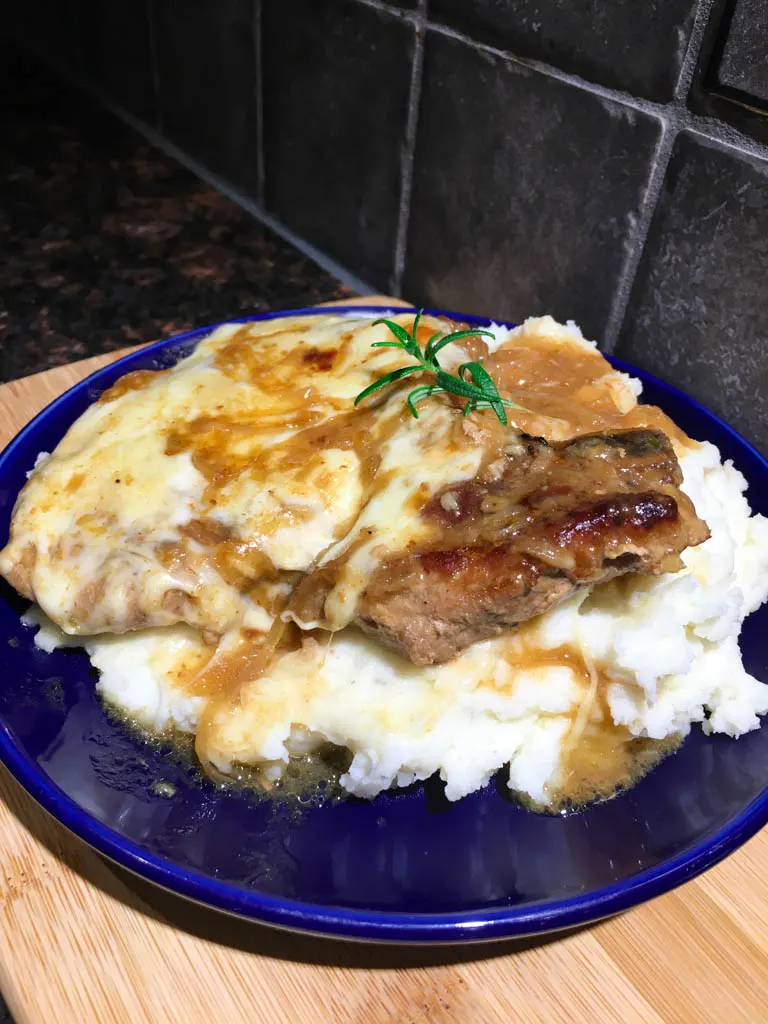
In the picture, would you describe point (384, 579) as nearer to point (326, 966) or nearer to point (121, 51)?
point (326, 966)

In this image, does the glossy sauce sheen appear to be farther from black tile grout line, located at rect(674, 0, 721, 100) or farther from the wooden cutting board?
black tile grout line, located at rect(674, 0, 721, 100)

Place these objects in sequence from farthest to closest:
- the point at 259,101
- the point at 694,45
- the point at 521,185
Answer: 1. the point at 259,101
2. the point at 521,185
3. the point at 694,45

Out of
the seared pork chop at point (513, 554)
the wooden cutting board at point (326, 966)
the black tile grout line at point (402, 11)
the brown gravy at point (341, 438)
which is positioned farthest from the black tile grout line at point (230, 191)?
the wooden cutting board at point (326, 966)

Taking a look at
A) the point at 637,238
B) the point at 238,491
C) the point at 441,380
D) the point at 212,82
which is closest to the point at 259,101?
the point at 212,82

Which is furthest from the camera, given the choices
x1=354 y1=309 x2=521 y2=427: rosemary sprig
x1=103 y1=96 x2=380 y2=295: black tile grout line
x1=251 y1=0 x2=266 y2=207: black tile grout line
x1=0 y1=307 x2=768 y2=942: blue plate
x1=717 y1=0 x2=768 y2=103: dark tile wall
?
x1=103 y1=96 x2=380 y2=295: black tile grout line

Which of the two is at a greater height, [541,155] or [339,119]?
[541,155]

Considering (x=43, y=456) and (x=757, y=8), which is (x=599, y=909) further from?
(x=757, y=8)

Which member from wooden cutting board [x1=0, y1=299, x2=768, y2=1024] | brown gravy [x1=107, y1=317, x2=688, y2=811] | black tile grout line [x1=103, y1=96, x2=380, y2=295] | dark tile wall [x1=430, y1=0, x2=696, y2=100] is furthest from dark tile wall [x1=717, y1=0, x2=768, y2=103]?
black tile grout line [x1=103, y1=96, x2=380, y2=295]
